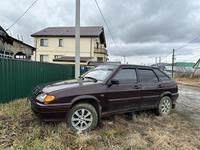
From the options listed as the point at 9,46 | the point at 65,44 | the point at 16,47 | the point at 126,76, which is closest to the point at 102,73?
the point at 126,76

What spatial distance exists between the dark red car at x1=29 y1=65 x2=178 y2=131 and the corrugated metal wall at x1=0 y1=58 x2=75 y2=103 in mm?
2017

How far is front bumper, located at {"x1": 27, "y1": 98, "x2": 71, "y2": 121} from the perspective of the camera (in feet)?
12.8

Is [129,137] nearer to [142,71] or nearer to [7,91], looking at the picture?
[142,71]

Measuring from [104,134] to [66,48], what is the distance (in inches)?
1219

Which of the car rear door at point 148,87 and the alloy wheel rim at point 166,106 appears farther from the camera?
the alloy wheel rim at point 166,106

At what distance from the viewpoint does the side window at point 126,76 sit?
16.4ft

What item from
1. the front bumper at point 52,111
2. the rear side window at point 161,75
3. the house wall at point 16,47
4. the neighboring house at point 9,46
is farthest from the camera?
the house wall at point 16,47

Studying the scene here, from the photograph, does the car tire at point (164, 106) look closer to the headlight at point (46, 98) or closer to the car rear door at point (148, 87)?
the car rear door at point (148, 87)

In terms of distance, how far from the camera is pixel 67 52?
33.9 m

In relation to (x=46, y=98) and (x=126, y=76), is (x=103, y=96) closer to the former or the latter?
(x=126, y=76)

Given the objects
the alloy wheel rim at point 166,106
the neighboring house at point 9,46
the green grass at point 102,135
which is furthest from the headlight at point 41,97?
the neighboring house at point 9,46

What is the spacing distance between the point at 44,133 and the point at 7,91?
3.15 meters

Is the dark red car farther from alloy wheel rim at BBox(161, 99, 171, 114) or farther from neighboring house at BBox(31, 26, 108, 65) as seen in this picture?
neighboring house at BBox(31, 26, 108, 65)

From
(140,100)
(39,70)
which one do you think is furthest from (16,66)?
(140,100)
